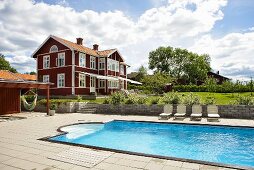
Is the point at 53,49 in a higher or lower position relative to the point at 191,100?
higher

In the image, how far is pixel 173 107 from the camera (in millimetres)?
17375

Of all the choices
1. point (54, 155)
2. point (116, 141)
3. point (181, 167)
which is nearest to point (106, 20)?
point (116, 141)

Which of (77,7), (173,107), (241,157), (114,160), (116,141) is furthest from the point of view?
(173,107)

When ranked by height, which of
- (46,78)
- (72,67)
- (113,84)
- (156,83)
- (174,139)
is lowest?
(174,139)

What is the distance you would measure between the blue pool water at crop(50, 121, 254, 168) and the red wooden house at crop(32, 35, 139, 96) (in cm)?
1587

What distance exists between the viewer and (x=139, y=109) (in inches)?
728

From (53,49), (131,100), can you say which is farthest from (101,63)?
(131,100)

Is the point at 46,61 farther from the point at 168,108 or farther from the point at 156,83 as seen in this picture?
the point at 168,108

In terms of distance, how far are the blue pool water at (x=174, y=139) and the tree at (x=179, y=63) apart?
172 feet

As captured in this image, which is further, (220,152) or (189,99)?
(189,99)

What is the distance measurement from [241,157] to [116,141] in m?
5.62

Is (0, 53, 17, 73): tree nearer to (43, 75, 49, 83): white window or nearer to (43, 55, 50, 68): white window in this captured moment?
(43, 55, 50, 68): white window

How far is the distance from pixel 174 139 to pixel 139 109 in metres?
7.46

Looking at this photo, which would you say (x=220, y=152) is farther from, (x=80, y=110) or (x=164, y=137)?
(x=80, y=110)
